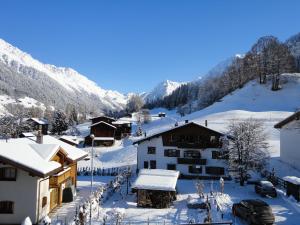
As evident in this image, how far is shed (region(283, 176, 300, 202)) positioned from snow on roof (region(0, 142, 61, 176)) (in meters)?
20.1

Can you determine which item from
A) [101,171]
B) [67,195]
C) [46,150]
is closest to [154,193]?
[67,195]

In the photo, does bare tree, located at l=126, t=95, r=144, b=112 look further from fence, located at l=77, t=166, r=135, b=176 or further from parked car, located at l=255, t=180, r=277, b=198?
parked car, located at l=255, t=180, r=277, b=198

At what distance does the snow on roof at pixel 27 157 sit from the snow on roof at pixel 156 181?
8.12 meters

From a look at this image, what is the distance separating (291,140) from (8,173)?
1350 inches

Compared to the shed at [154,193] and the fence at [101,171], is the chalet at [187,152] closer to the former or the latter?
the fence at [101,171]

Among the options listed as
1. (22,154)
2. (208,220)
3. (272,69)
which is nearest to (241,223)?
(208,220)

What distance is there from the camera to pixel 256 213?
23703 mm

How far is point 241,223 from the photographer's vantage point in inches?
985

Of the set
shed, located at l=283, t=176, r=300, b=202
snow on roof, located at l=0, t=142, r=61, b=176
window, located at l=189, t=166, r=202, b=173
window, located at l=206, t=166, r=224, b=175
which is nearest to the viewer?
snow on roof, located at l=0, t=142, r=61, b=176

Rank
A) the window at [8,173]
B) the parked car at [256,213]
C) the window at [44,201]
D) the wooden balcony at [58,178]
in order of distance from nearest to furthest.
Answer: the parked car at [256,213] → the window at [8,173] → the window at [44,201] → the wooden balcony at [58,178]

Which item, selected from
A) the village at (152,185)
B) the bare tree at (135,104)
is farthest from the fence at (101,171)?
the bare tree at (135,104)

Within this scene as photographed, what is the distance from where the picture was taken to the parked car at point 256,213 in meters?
23.5

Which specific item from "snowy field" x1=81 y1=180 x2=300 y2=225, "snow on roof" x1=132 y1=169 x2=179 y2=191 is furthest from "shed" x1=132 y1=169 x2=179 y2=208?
"snowy field" x1=81 y1=180 x2=300 y2=225

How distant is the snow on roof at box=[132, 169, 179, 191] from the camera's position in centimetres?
3106
